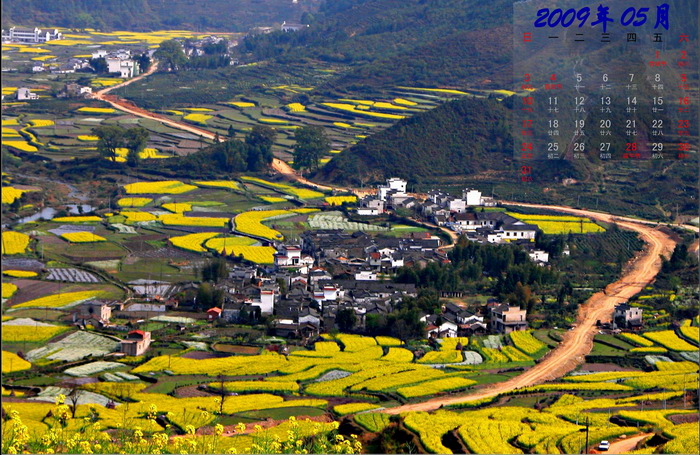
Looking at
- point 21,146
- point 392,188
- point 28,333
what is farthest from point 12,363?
point 21,146

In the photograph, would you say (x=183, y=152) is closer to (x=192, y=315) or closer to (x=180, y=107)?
(x=180, y=107)

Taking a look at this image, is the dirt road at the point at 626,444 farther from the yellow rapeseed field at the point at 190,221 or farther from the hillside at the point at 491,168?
the yellow rapeseed field at the point at 190,221

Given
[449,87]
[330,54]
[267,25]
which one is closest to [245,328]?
[449,87]

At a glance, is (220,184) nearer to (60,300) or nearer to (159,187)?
(159,187)

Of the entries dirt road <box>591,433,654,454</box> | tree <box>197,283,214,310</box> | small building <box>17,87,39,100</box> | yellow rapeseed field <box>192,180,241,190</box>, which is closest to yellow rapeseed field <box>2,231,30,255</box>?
tree <box>197,283,214,310</box>

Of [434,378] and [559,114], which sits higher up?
[559,114]

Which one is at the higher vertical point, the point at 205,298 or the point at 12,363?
the point at 205,298
